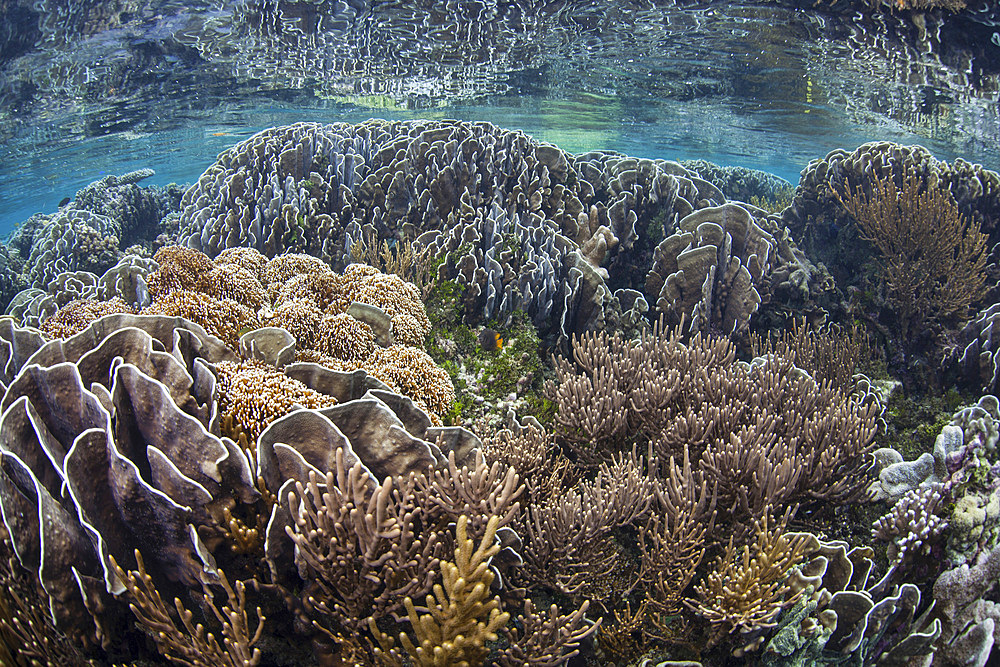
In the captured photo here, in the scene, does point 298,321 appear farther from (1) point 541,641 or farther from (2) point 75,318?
(1) point 541,641

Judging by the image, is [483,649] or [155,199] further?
[155,199]

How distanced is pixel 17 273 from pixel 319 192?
8.36 m

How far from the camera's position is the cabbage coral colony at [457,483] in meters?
2.17

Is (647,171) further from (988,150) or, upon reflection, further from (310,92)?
(988,150)

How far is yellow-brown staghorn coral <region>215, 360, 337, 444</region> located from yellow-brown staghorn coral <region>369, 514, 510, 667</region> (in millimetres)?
1302

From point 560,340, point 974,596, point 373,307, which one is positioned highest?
point 373,307

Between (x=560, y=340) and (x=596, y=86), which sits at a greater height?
(x=596, y=86)

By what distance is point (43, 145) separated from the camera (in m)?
21.7

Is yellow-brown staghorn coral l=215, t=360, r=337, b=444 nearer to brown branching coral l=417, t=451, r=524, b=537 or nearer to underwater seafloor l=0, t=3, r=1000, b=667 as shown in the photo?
underwater seafloor l=0, t=3, r=1000, b=667

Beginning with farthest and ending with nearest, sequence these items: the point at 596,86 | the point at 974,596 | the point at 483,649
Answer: the point at 596,86, the point at 974,596, the point at 483,649

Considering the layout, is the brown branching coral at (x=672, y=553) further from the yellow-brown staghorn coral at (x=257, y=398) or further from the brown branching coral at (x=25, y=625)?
the brown branching coral at (x=25, y=625)

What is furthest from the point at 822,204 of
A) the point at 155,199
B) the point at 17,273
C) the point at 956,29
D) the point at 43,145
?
the point at 43,145

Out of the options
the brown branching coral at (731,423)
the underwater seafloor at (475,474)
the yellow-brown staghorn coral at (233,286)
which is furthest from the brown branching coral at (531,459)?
the yellow-brown staghorn coral at (233,286)

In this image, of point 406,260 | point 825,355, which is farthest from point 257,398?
point 825,355
